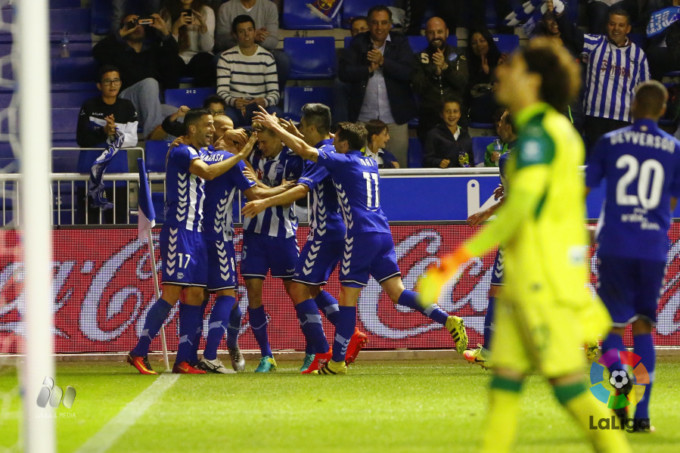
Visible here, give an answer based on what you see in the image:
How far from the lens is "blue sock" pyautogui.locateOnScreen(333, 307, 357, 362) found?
29.8 ft

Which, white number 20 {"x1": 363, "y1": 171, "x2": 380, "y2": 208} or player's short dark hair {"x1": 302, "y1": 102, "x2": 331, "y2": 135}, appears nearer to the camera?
white number 20 {"x1": 363, "y1": 171, "x2": 380, "y2": 208}

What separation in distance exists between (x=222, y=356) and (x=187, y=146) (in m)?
2.74

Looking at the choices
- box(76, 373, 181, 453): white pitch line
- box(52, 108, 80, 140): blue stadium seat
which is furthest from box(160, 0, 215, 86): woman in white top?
box(76, 373, 181, 453): white pitch line

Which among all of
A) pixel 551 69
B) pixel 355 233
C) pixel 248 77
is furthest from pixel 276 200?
pixel 551 69

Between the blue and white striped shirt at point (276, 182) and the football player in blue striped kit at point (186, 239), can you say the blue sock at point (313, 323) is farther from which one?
the football player in blue striped kit at point (186, 239)

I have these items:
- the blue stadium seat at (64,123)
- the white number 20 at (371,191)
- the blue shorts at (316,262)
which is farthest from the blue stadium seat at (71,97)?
the white number 20 at (371,191)

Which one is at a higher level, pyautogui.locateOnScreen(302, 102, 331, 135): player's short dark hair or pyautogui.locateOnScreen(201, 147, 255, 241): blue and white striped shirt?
pyautogui.locateOnScreen(302, 102, 331, 135): player's short dark hair

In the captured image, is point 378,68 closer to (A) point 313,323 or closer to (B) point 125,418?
(A) point 313,323

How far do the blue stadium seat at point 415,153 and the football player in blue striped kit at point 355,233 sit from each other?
3.74 metres

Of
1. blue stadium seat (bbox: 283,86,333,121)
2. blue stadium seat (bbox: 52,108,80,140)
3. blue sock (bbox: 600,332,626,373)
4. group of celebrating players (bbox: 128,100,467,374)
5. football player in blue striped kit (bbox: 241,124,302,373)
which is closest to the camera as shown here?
blue sock (bbox: 600,332,626,373)

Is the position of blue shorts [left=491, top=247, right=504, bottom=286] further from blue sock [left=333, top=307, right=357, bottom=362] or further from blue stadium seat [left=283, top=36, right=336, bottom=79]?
blue stadium seat [left=283, top=36, right=336, bottom=79]

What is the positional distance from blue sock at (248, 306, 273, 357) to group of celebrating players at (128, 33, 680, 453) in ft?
0.04

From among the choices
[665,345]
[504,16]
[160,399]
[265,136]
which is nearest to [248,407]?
[160,399]

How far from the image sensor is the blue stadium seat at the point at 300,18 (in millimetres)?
14750
